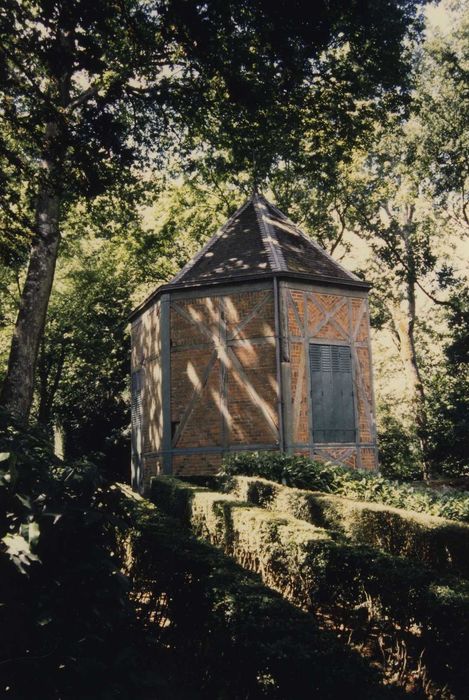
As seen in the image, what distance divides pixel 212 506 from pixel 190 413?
6332 millimetres

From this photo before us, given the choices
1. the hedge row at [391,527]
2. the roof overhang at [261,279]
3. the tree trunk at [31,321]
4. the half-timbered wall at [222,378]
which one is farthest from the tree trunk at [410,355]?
the tree trunk at [31,321]

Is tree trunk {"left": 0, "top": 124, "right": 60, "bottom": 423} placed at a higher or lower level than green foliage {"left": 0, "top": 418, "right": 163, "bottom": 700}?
higher

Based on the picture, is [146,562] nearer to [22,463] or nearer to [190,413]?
[22,463]

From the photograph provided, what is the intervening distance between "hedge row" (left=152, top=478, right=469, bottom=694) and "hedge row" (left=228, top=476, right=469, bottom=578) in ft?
2.27

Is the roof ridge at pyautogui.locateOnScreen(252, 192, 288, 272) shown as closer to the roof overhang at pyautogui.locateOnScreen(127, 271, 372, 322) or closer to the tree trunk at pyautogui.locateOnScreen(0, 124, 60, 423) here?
the roof overhang at pyautogui.locateOnScreen(127, 271, 372, 322)

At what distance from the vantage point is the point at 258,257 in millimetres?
16562

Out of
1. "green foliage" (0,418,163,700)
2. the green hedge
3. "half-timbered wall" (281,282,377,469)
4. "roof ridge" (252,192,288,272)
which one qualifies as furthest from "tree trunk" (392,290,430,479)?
"green foliage" (0,418,163,700)

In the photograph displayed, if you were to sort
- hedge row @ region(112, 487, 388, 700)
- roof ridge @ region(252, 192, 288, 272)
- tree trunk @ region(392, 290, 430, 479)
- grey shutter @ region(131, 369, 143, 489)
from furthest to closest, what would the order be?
tree trunk @ region(392, 290, 430, 479) → grey shutter @ region(131, 369, 143, 489) → roof ridge @ region(252, 192, 288, 272) → hedge row @ region(112, 487, 388, 700)

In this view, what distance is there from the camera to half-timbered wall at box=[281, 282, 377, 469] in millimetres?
14883

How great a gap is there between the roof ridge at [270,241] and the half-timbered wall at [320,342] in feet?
2.15

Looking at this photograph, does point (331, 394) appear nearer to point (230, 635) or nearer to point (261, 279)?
point (261, 279)

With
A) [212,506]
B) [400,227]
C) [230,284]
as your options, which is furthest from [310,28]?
[400,227]

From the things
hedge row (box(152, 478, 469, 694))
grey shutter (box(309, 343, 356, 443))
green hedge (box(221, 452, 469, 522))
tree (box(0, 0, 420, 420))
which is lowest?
hedge row (box(152, 478, 469, 694))

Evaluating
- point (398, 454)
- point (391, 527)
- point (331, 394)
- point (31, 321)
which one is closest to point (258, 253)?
point (331, 394)
